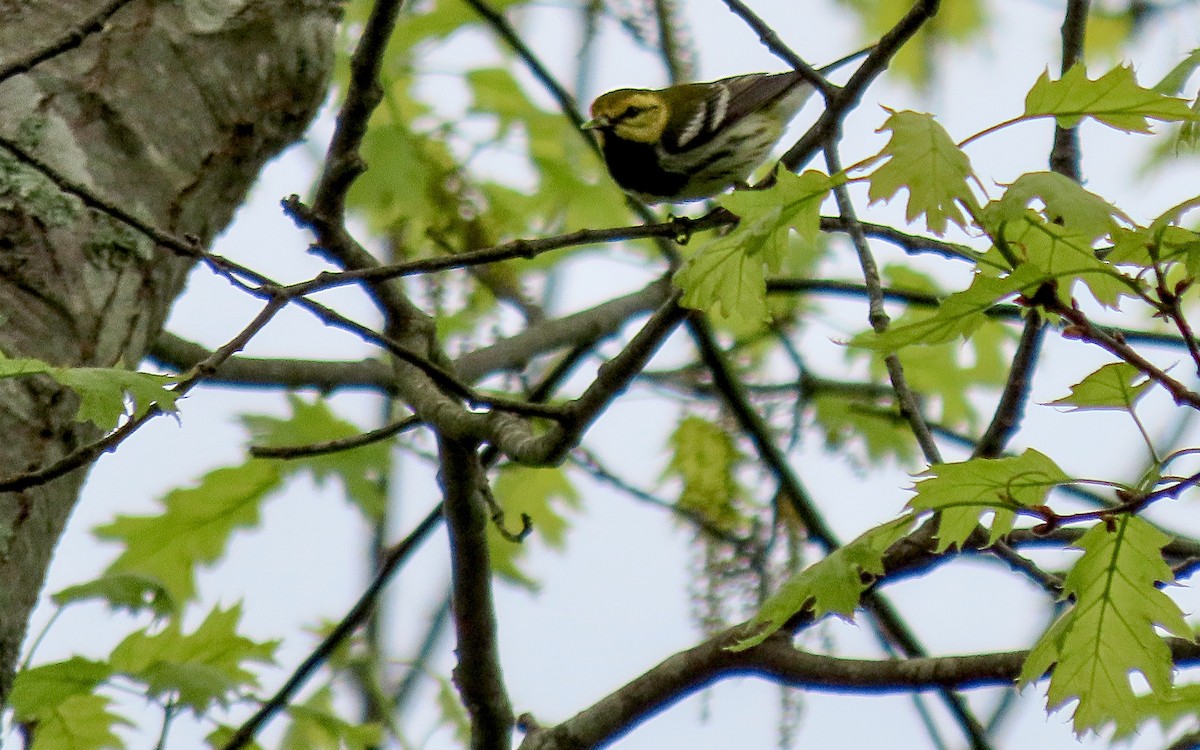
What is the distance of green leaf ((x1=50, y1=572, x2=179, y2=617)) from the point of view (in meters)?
2.76

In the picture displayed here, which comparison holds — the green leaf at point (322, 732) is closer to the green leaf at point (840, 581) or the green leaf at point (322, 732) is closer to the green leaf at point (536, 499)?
the green leaf at point (536, 499)

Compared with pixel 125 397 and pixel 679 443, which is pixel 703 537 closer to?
pixel 679 443

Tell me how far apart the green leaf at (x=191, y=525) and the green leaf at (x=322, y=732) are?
46 cm

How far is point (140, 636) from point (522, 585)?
63.6 inches

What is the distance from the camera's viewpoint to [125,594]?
2.79 m

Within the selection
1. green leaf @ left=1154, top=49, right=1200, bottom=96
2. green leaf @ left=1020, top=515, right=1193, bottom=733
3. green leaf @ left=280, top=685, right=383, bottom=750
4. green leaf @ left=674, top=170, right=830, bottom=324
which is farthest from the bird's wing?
green leaf @ left=1020, top=515, right=1193, bottom=733

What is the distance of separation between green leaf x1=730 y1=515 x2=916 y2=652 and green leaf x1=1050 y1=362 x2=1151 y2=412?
273 millimetres

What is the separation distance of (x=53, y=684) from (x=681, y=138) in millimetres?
2101

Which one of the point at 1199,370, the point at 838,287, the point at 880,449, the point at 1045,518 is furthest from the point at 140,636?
the point at 880,449

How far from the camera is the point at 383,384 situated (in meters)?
3.12

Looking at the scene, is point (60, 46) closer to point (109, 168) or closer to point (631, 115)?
point (109, 168)

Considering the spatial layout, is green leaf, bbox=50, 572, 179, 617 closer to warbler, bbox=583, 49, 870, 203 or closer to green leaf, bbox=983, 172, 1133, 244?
warbler, bbox=583, 49, 870, 203

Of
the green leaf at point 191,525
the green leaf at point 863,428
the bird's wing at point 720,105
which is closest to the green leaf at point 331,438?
the green leaf at point 191,525

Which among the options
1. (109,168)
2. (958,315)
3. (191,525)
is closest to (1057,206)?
(958,315)
